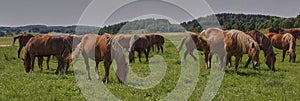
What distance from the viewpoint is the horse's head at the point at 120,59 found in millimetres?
11898

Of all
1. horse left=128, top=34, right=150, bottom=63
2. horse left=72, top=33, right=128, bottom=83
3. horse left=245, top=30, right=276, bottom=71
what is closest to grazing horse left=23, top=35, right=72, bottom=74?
horse left=72, top=33, right=128, bottom=83

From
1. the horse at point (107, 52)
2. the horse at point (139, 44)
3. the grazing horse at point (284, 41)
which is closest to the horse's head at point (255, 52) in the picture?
the horse at point (107, 52)

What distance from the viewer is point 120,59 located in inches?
470

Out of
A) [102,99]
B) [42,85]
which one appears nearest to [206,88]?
[102,99]

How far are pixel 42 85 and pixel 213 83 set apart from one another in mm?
6261

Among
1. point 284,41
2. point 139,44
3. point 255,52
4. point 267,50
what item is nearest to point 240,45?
point 255,52

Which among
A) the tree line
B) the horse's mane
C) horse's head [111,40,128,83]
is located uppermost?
the tree line

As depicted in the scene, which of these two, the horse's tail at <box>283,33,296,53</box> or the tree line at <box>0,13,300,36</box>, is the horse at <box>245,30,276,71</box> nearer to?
the tree line at <box>0,13,300,36</box>

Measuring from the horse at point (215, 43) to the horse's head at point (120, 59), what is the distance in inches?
236

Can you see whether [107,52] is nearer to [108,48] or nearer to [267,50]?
[108,48]

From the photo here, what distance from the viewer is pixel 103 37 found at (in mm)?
12758

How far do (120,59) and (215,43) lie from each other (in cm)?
735

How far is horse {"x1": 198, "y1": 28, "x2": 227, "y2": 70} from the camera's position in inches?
669

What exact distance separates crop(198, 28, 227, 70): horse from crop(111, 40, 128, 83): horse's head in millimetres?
5990
